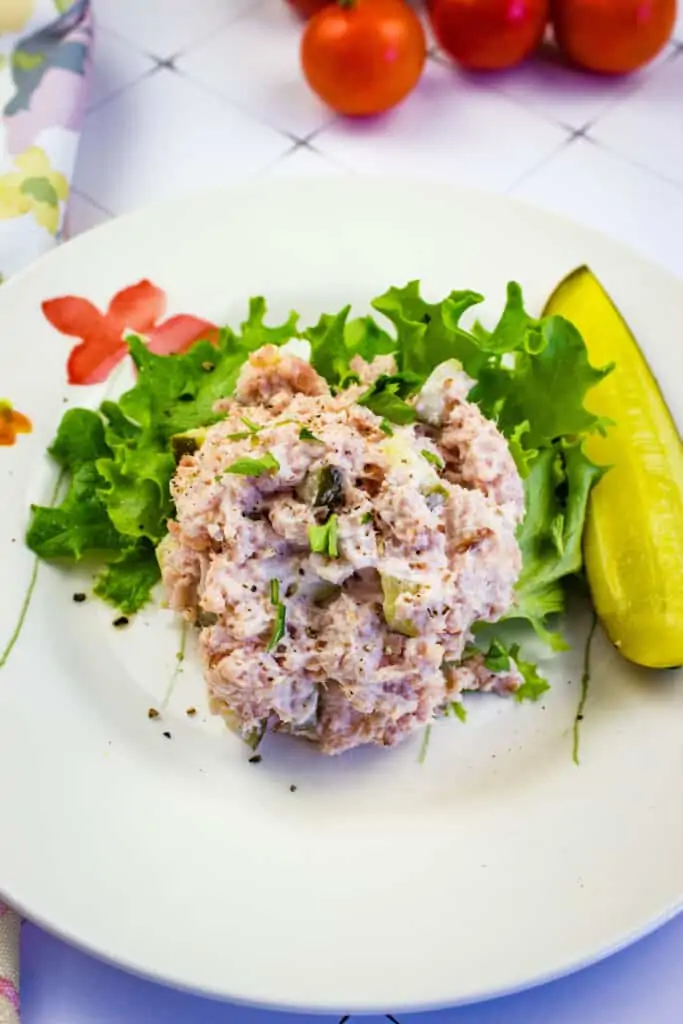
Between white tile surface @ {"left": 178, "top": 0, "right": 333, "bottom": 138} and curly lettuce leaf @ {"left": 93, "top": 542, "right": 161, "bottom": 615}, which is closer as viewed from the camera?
curly lettuce leaf @ {"left": 93, "top": 542, "right": 161, "bottom": 615}

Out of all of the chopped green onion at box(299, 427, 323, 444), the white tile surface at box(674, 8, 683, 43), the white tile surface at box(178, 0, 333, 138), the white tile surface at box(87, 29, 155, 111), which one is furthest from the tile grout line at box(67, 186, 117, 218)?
the white tile surface at box(674, 8, 683, 43)

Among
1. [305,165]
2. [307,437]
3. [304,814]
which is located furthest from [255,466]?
[305,165]

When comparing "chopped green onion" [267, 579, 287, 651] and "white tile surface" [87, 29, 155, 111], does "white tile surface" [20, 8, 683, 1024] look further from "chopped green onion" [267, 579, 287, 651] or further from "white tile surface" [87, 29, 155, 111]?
"chopped green onion" [267, 579, 287, 651]

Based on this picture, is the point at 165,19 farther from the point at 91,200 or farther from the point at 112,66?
the point at 91,200

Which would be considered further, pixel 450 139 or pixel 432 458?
pixel 450 139

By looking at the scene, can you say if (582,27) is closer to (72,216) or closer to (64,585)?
(72,216)

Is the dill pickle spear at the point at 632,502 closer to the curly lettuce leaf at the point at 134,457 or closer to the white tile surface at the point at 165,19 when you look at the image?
the curly lettuce leaf at the point at 134,457

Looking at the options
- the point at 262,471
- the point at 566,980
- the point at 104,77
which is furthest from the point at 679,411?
the point at 104,77
